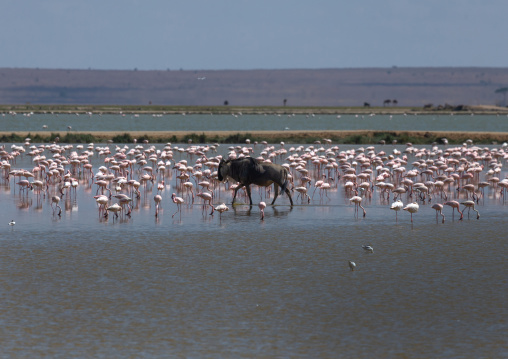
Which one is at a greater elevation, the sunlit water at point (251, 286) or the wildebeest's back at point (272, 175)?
the wildebeest's back at point (272, 175)

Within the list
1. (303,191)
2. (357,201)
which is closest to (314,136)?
(303,191)

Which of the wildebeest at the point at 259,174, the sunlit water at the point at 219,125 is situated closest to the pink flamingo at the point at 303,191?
the wildebeest at the point at 259,174

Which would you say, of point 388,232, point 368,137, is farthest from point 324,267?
point 368,137

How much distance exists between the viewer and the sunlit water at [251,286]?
361 inches

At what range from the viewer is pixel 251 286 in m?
11.9

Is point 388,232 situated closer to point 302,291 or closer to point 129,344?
point 302,291

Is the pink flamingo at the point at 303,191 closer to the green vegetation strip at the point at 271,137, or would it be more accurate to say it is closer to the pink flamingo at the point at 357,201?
the pink flamingo at the point at 357,201

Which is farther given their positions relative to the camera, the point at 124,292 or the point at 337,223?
the point at 337,223

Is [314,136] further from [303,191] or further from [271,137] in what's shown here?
[303,191]

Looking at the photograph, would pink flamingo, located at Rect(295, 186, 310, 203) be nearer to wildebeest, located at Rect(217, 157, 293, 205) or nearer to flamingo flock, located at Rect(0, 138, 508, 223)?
flamingo flock, located at Rect(0, 138, 508, 223)

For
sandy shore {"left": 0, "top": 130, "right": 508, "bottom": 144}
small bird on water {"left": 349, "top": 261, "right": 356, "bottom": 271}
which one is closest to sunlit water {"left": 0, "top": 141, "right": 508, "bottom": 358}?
small bird on water {"left": 349, "top": 261, "right": 356, "bottom": 271}

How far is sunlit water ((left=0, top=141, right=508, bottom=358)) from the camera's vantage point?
30.1ft

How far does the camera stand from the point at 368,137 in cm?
5128

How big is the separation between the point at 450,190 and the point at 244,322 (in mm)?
16817
